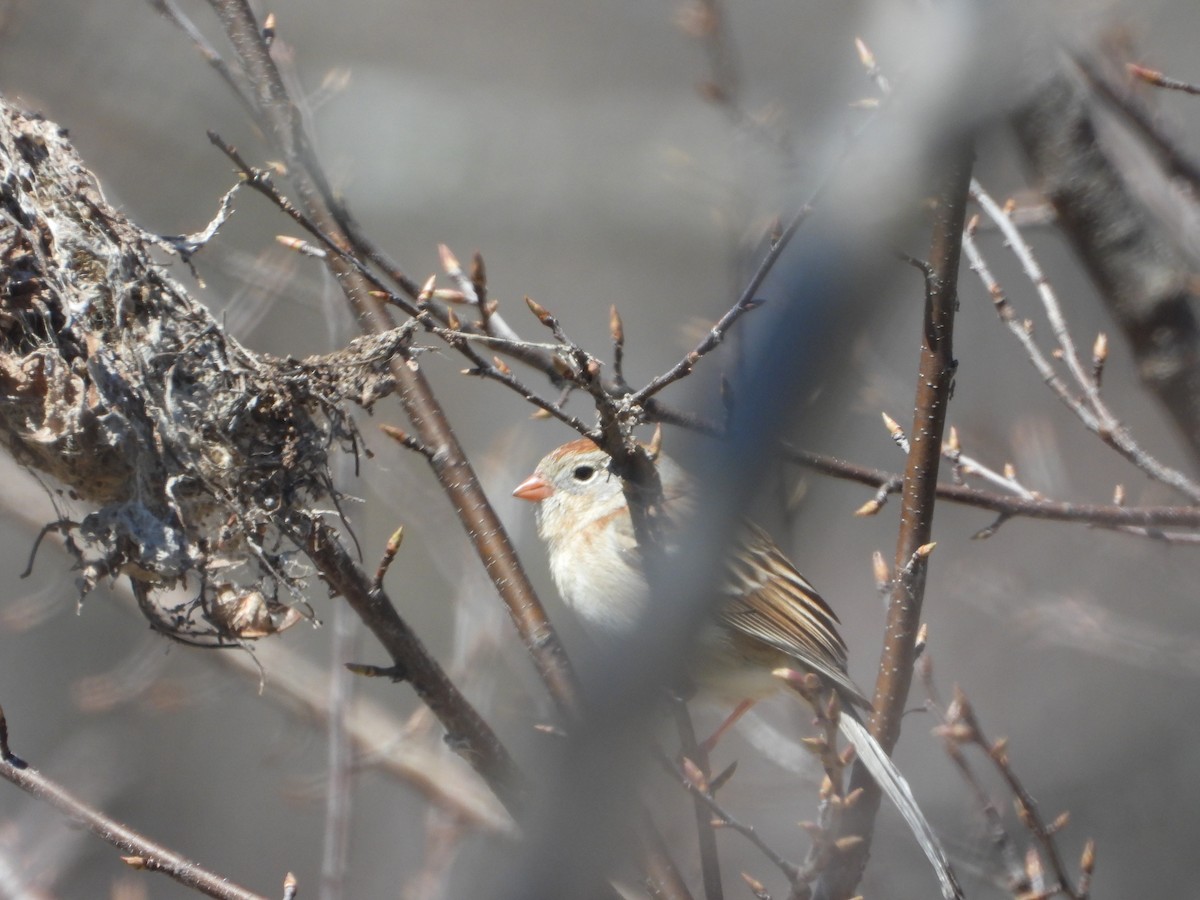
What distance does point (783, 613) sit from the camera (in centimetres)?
345

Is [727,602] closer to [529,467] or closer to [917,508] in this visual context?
[917,508]

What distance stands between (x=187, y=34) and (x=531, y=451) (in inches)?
103

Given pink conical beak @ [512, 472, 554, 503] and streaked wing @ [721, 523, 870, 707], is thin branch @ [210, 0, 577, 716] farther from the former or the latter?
pink conical beak @ [512, 472, 554, 503]

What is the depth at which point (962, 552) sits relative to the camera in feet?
22.3

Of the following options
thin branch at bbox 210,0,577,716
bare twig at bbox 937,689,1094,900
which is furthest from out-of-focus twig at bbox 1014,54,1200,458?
thin branch at bbox 210,0,577,716

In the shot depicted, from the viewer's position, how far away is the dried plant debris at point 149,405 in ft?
8.63

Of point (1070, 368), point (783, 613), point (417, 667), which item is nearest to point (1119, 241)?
point (1070, 368)

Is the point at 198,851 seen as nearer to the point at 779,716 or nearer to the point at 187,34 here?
the point at 779,716

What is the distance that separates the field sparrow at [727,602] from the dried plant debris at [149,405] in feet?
2.74

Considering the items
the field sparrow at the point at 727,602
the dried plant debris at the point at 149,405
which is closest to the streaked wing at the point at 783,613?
the field sparrow at the point at 727,602

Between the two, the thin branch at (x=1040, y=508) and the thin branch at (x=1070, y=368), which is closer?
the thin branch at (x=1040, y=508)

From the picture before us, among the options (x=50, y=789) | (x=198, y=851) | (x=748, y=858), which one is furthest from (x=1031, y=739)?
(x=50, y=789)

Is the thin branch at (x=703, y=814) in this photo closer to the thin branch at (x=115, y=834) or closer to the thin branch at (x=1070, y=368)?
the thin branch at (x=115, y=834)

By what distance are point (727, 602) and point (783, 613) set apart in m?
0.34
